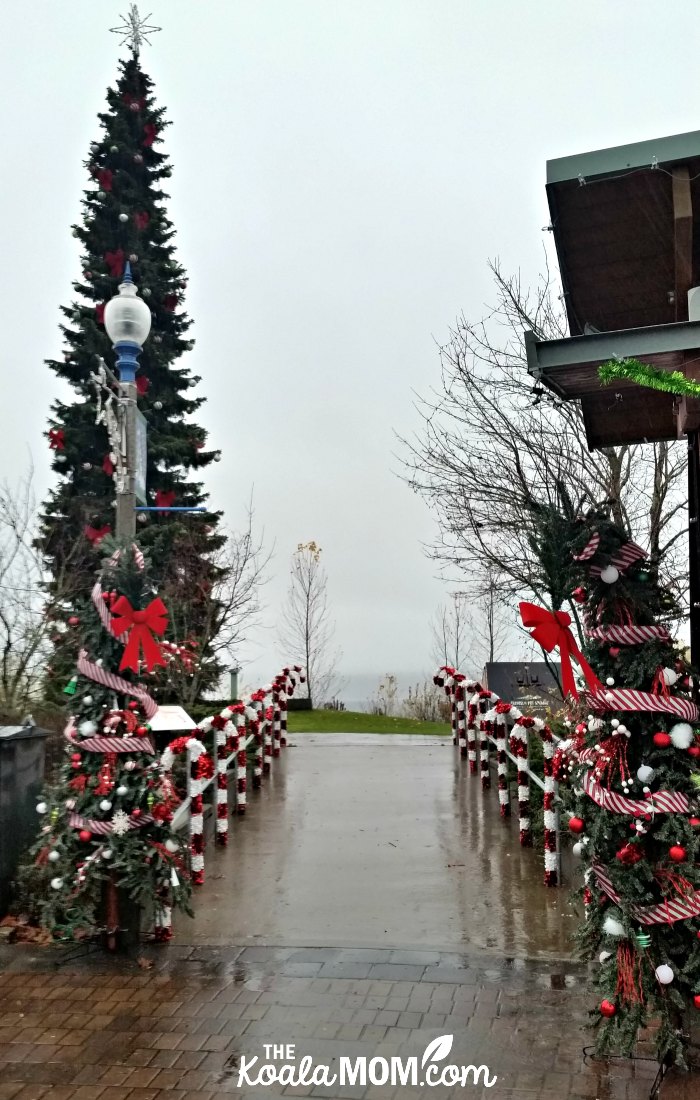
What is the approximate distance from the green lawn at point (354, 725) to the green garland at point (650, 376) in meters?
14.0

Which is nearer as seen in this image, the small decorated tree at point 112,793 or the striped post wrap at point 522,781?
the small decorated tree at point 112,793

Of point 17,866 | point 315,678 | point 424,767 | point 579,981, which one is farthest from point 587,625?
point 315,678

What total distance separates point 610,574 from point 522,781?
4634mm

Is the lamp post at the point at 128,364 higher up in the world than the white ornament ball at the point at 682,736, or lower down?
higher up

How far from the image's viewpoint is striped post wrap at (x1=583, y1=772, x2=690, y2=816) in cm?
407

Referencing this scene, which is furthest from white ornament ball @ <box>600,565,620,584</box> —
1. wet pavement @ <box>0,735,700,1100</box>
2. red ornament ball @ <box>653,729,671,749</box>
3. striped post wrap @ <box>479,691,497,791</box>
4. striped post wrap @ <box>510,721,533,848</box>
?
striped post wrap @ <box>479,691,497,791</box>

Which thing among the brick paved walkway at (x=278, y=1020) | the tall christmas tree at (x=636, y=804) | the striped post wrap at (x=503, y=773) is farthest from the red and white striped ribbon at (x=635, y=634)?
the striped post wrap at (x=503, y=773)

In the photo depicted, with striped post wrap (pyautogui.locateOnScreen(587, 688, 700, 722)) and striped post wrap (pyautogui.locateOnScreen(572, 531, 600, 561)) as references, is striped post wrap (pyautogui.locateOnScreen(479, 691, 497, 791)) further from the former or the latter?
striped post wrap (pyautogui.locateOnScreen(572, 531, 600, 561))

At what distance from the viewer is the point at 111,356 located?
1759 cm

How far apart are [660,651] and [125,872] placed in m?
3.46

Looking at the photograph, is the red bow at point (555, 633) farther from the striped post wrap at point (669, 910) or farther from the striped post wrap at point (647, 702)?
the striped post wrap at point (669, 910)

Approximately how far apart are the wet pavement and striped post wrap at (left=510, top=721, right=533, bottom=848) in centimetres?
22

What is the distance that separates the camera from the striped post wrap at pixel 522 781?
25.8 ft

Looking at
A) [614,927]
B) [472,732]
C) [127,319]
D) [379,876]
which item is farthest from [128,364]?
[472,732]
